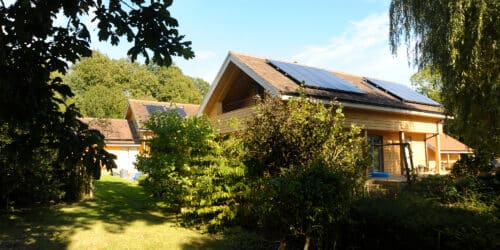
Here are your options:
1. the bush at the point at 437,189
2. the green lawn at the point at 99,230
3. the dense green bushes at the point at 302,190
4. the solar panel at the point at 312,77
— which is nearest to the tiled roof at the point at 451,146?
the solar panel at the point at 312,77

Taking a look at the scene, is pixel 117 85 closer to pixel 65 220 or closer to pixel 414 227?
pixel 65 220

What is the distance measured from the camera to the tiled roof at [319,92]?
12.8 metres

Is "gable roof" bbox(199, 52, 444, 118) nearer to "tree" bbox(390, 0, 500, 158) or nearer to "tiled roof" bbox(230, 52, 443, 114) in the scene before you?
"tiled roof" bbox(230, 52, 443, 114)

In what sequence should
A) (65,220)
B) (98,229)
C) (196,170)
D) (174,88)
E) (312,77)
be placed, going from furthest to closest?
(174,88)
(312,77)
(65,220)
(196,170)
(98,229)

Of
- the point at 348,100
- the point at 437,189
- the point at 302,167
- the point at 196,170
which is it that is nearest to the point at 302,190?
the point at 302,167

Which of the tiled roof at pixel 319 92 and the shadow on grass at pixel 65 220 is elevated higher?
the tiled roof at pixel 319 92

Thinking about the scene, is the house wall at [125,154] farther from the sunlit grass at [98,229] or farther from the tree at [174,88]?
the tree at [174,88]

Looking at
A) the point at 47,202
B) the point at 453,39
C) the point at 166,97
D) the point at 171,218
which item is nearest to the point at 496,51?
the point at 453,39

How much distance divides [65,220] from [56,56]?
20.5 ft

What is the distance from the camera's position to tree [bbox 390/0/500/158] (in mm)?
10203

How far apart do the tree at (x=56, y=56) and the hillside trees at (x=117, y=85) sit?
42.4 metres

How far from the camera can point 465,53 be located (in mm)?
10641

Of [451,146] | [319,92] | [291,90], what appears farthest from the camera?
[451,146]

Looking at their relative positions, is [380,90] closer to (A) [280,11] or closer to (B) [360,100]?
(B) [360,100]
